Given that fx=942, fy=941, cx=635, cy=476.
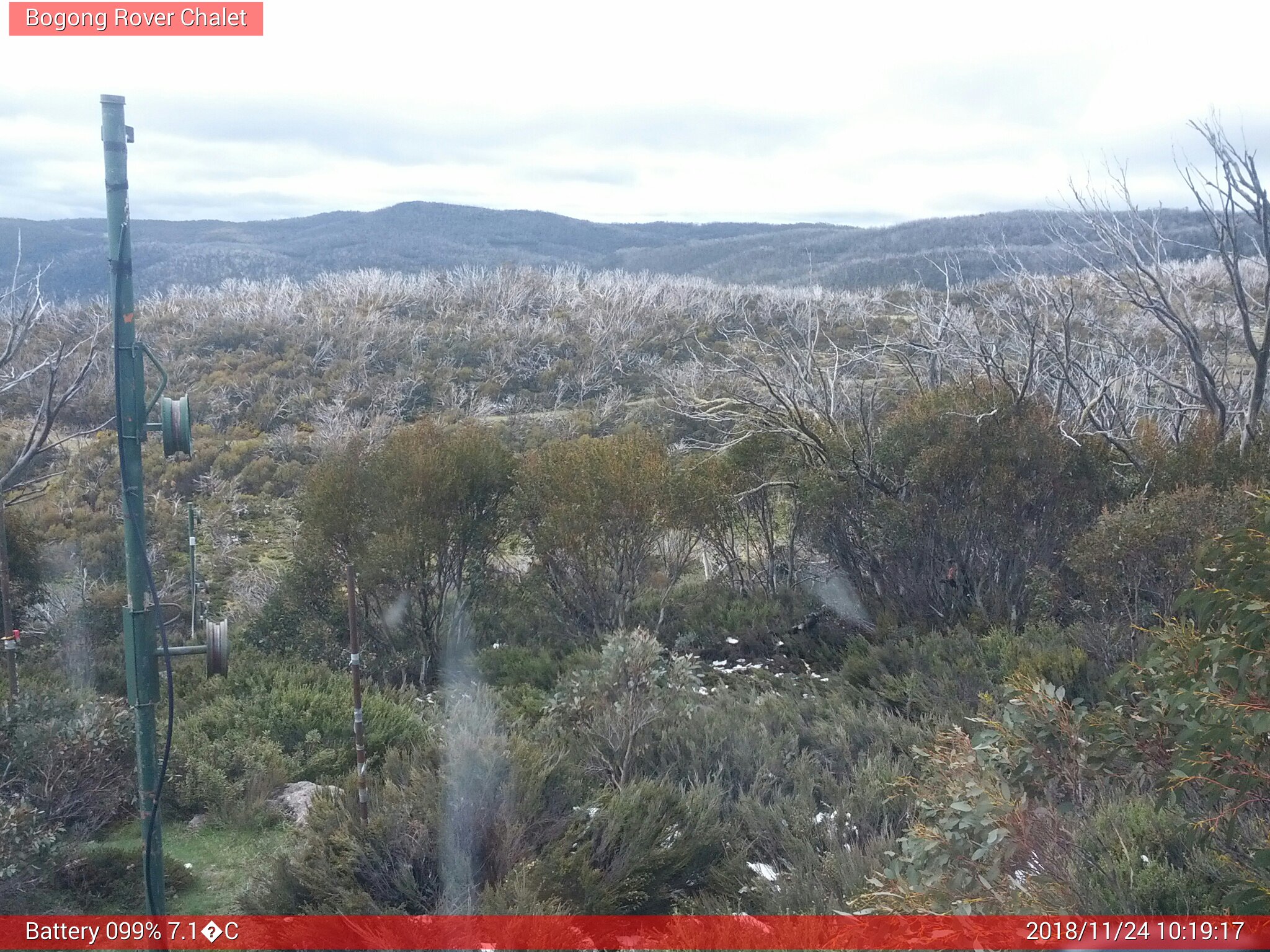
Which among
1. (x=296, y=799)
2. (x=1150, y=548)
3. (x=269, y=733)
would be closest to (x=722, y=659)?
(x=1150, y=548)

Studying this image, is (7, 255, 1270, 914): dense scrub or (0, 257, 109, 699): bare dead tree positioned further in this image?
(0, 257, 109, 699): bare dead tree

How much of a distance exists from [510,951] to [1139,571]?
5673 millimetres

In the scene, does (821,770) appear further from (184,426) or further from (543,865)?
(184,426)

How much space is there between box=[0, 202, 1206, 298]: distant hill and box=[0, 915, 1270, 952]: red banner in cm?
2554

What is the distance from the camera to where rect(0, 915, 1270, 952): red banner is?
3.07 meters

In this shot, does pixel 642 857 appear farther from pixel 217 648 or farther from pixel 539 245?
pixel 539 245

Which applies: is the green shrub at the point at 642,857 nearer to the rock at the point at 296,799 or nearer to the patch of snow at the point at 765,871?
the patch of snow at the point at 765,871

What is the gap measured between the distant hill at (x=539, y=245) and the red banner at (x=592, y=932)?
25545 mm

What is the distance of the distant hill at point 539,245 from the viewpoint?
4453cm

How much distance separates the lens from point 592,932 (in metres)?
4.12

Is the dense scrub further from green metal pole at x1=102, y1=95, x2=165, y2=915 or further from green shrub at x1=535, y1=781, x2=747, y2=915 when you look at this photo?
green metal pole at x1=102, y1=95, x2=165, y2=915

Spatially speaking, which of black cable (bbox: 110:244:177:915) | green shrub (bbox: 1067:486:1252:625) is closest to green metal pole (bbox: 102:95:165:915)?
black cable (bbox: 110:244:177:915)

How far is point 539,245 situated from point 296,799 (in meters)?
72.0

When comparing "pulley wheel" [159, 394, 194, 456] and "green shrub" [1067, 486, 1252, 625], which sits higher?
"pulley wheel" [159, 394, 194, 456]
